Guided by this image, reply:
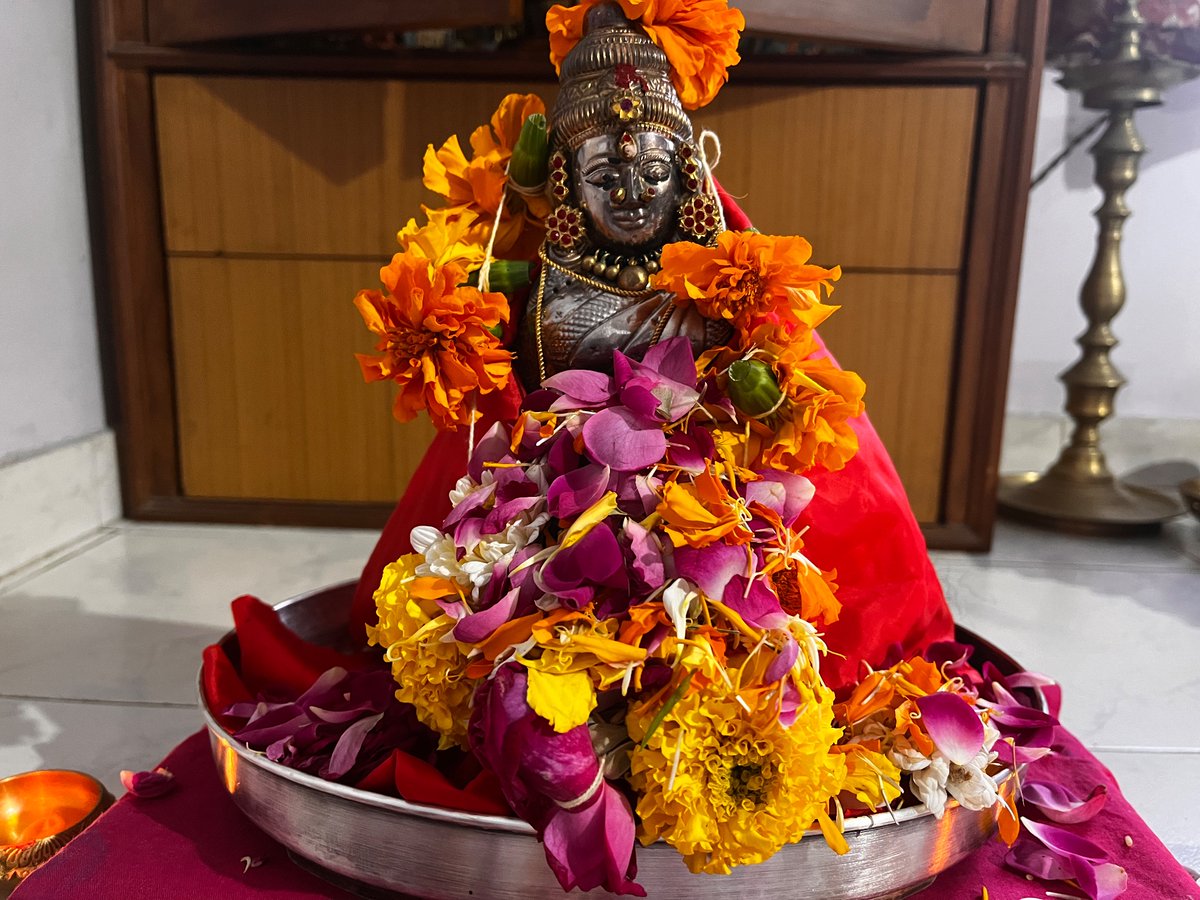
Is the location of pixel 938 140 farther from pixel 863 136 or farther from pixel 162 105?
pixel 162 105

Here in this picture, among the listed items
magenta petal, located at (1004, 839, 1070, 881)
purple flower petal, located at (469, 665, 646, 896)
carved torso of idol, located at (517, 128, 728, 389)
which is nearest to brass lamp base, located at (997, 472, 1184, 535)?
magenta petal, located at (1004, 839, 1070, 881)

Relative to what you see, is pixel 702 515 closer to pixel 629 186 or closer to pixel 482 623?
pixel 482 623

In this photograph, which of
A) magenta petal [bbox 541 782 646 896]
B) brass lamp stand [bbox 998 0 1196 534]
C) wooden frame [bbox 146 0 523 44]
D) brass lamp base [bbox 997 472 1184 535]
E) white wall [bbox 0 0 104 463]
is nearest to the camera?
magenta petal [bbox 541 782 646 896]

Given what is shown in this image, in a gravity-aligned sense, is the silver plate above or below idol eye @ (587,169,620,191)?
below

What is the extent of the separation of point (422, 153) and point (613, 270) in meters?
0.74

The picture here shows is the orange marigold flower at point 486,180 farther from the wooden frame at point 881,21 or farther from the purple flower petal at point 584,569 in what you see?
the wooden frame at point 881,21

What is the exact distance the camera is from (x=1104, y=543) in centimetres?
132

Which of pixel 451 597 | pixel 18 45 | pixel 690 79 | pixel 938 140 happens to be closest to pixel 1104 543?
pixel 938 140

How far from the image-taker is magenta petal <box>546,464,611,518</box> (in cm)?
48

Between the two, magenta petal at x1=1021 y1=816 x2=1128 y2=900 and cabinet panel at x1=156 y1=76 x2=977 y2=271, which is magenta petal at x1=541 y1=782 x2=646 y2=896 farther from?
cabinet panel at x1=156 y1=76 x2=977 y2=271

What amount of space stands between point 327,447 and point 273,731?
83 cm

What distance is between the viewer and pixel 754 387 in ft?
1.63

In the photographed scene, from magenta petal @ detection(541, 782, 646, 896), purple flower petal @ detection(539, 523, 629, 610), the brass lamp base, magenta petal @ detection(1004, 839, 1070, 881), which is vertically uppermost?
purple flower petal @ detection(539, 523, 629, 610)

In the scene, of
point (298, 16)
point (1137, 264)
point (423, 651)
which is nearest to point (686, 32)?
point (423, 651)
